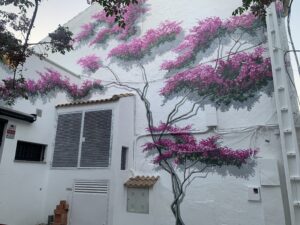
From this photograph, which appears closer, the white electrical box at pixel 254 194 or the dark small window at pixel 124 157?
the white electrical box at pixel 254 194

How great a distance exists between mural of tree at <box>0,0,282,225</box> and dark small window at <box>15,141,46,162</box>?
126 cm


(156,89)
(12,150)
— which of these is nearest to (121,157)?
(156,89)

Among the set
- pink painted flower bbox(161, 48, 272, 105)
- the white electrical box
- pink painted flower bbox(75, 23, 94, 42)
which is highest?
pink painted flower bbox(75, 23, 94, 42)

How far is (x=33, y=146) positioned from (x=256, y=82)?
18.7 ft

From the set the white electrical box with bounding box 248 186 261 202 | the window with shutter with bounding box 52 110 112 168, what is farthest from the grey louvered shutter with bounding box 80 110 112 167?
the white electrical box with bounding box 248 186 261 202

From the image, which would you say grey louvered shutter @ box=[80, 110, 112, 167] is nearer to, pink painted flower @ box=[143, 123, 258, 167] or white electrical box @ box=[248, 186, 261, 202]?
pink painted flower @ box=[143, 123, 258, 167]

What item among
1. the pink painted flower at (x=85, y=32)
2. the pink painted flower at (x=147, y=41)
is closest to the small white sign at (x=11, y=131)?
the pink painted flower at (x=147, y=41)

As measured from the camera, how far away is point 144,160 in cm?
669

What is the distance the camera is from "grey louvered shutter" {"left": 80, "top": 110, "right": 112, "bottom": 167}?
20.4 feet

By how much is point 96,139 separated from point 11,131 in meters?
1.94

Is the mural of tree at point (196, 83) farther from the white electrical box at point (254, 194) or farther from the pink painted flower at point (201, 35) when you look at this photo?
the white electrical box at point (254, 194)

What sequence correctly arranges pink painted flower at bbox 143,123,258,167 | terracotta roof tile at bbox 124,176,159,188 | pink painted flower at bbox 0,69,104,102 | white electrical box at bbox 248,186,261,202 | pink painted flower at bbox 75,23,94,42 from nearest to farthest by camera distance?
white electrical box at bbox 248,186,261,202
pink painted flower at bbox 143,123,258,167
pink painted flower at bbox 0,69,104,102
terracotta roof tile at bbox 124,176,159,188
pink painted flower at bbox 75,23,94,42

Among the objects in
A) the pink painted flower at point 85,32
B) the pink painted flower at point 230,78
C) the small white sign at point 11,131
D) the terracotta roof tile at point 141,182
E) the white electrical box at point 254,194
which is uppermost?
the pink painted flower at point 85,32

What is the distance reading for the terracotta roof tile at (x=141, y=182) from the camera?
620cm
